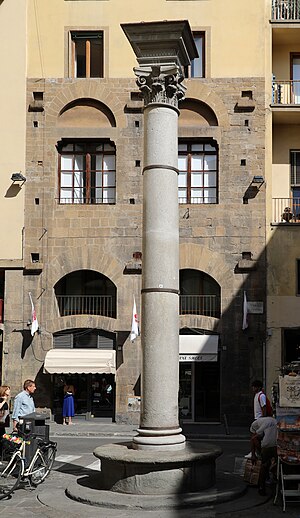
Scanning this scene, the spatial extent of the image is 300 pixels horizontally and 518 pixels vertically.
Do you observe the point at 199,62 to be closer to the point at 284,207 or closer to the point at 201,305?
the point at 284,207

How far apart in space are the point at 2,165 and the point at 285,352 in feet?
41.4

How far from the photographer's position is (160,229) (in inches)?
566

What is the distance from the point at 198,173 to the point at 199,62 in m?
4.28

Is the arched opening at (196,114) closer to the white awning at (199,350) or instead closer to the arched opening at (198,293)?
the arched opening at (198,293)

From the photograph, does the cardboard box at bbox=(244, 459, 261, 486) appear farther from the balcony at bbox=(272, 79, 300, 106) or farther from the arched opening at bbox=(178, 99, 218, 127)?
the balcony at bbox=(272, 79, 300, 106)

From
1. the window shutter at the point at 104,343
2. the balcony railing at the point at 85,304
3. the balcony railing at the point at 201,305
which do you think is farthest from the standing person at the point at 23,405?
the balcony railing at the point at 201,305

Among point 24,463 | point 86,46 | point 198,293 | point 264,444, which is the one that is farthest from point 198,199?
point 24,463

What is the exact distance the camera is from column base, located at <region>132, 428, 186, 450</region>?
1377 centimetres

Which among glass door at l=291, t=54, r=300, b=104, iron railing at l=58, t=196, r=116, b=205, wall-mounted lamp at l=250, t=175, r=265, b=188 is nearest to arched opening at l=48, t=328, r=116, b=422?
iron railing at l=58, t=196, r=116, b=205

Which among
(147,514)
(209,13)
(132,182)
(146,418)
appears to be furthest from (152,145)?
(209,13)

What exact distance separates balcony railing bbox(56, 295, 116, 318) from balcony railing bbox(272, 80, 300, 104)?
10235 millimetres

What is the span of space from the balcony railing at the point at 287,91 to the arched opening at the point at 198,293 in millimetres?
7610

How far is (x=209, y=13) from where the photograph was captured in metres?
32.1

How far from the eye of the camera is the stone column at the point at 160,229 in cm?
1395
